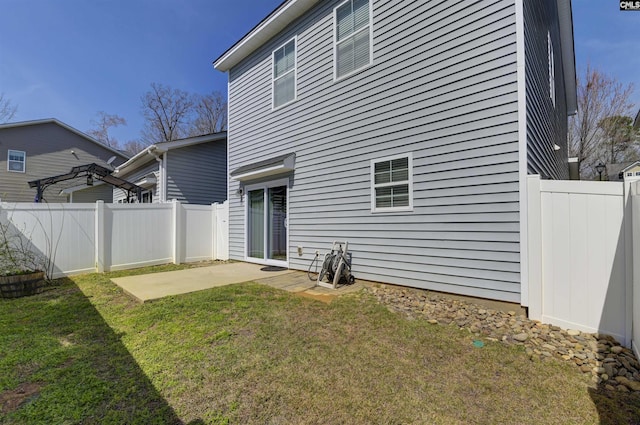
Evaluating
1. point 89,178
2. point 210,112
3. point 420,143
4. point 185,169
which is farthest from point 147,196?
point 210,112

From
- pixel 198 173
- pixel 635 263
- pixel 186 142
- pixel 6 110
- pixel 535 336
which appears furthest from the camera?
pixel 6 110

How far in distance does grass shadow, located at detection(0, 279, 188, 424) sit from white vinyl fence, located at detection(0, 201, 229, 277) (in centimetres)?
311

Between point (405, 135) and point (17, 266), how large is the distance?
25.1 feet

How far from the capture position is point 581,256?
10.4 ft

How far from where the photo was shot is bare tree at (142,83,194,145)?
22891mm

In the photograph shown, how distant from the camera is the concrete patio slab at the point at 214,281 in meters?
4.89

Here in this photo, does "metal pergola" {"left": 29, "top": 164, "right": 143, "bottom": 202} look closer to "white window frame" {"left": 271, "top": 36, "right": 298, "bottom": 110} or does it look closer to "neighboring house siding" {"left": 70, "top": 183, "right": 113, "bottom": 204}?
"neighboring house siding" {"left": 70, "top": 183, "right": 113, "bottom": 204}

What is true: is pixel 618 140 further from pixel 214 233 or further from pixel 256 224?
pixel 214 233

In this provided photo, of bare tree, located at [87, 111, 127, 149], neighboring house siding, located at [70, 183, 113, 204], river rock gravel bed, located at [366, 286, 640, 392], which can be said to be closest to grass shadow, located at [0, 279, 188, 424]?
river rock gravel bed, located at [366, 286, 640, 392]

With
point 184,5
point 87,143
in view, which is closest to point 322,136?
point 184,5

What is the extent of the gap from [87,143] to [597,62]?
3090cm

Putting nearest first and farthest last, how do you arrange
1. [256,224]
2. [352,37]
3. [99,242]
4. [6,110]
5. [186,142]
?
1. [352,37]
2. [99,242]
3. [256,224]
4. [186,142]
5. [6,110]

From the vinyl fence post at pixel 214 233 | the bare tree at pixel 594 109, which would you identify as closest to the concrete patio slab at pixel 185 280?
the vinyl fence post at pixel 214 233

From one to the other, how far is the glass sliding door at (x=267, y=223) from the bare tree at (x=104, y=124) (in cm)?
2462
